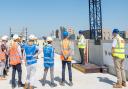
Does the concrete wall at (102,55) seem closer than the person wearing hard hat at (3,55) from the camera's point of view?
No

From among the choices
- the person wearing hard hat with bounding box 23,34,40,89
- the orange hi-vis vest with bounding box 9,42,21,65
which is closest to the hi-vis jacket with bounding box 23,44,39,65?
the person wearing hard hat with bounding box 23,34,40,89

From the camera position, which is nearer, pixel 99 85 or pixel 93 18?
pixel 99 85

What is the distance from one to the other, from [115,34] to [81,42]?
6.17 m

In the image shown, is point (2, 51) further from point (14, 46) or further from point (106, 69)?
point (106, 69)

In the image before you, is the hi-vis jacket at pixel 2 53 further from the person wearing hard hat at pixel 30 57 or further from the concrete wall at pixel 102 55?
the concrete wall at pixel 102 55

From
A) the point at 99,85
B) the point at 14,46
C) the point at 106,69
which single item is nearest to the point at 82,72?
the point at 106,69

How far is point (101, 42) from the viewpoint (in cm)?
1423

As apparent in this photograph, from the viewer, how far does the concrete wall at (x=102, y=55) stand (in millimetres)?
12759

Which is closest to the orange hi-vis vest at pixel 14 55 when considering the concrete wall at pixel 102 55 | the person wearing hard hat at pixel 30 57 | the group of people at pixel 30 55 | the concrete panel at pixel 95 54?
the group of people at pixel 30 55

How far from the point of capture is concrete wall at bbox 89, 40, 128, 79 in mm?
12759

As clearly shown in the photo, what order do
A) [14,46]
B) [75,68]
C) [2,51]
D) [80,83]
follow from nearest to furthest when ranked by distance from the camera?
[14,46]
[80,83]
[2,51]
[75,68]

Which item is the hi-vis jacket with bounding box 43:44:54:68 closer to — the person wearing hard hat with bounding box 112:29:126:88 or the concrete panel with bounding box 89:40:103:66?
the person wearing hard hat with bounding box 112:29:126:88

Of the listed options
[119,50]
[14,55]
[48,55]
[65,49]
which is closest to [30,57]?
[14,55]

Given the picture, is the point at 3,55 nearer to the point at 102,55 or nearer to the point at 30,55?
the point at 30,55
